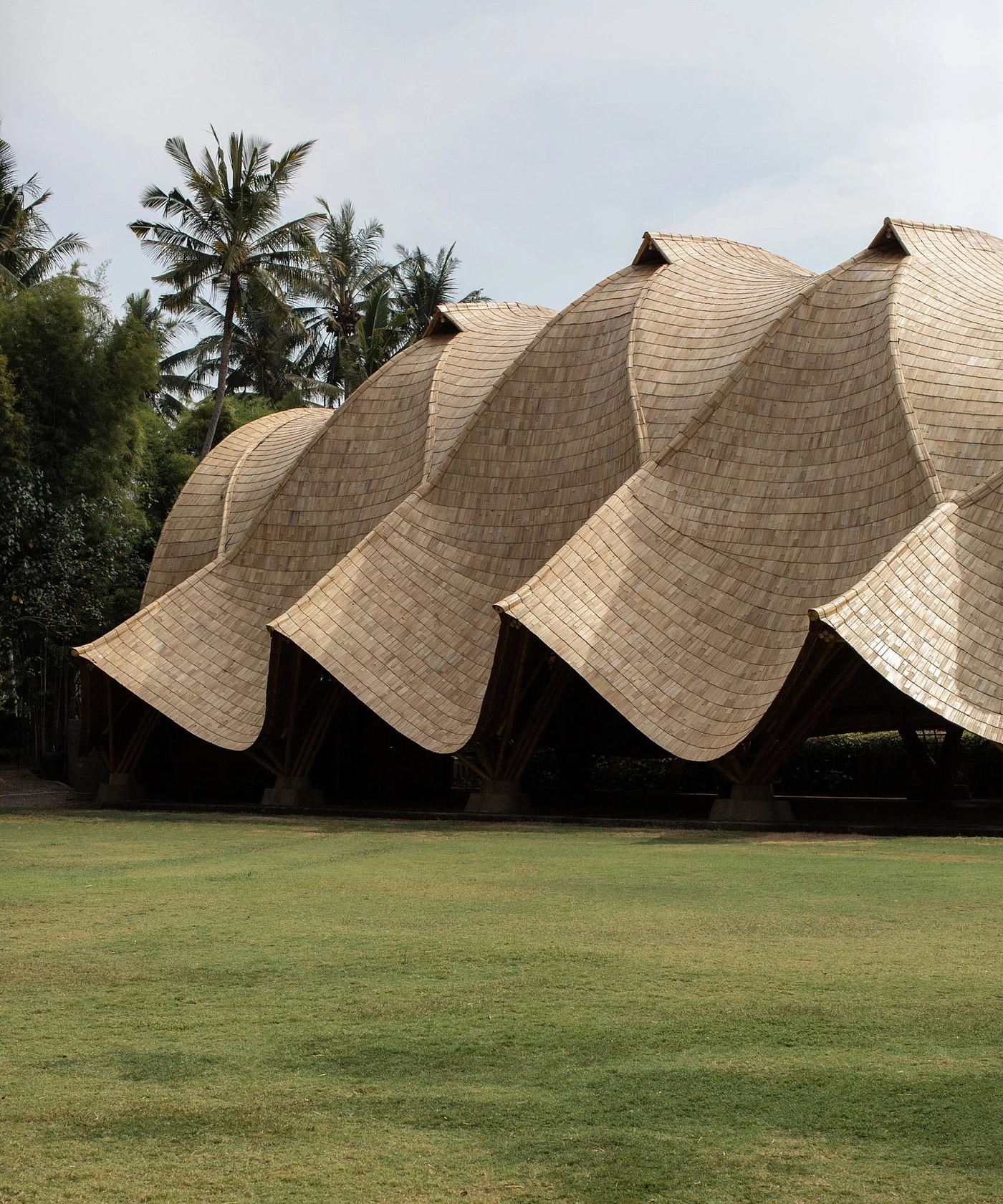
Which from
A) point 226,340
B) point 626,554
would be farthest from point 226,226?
point 626,554

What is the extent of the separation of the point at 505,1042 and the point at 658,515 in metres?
17.9

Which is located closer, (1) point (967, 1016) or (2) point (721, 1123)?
(2) point (721, 1123)

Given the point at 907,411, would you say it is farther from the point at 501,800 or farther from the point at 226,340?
the point at 226,340

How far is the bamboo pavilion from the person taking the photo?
67.8 feet

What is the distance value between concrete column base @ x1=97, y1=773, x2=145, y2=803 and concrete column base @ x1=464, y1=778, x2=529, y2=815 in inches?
296

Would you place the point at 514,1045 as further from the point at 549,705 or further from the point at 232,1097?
the point at 549,705

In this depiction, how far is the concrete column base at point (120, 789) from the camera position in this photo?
90.2 ft

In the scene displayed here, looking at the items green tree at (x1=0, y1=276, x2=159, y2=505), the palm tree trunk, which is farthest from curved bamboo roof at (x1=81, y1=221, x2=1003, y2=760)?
the palm tree trunk

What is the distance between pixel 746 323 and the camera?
26.1 m

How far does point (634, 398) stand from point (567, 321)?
138 inches

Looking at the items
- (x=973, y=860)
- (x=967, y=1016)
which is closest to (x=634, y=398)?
(x=973, y=860)

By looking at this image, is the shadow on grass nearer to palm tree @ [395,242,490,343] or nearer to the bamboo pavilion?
the bamboo pavilion

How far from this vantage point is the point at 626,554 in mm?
23219

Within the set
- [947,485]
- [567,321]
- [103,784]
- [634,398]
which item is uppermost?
[567,321]
